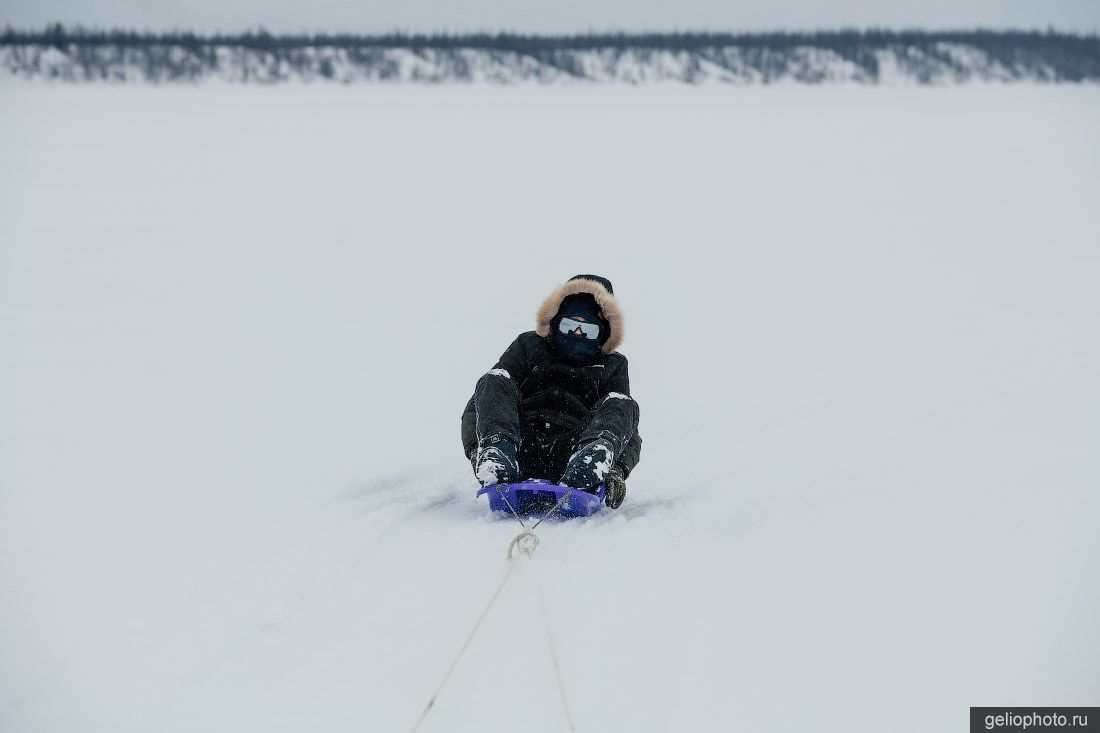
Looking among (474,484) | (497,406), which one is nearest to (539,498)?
(497,406)

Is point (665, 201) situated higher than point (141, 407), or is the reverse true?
point (665, 201)

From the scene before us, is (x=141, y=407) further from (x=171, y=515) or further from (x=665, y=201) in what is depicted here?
(x=665, y=201)

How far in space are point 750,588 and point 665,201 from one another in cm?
1218

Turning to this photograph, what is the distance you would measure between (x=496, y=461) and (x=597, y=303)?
984mm

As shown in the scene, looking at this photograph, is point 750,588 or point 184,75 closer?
point 750,588

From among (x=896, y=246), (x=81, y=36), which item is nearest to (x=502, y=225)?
(x=896, y=246)

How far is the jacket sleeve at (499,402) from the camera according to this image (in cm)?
321

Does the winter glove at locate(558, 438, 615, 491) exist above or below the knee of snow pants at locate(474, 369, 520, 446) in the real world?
below

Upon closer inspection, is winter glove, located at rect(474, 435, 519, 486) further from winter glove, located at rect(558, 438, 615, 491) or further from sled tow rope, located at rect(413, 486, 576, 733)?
winter glove, located at rect(558, 438, 615, 491)

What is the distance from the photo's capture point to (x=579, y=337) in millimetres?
3611

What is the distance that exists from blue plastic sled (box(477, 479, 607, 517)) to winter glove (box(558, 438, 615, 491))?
3 cm

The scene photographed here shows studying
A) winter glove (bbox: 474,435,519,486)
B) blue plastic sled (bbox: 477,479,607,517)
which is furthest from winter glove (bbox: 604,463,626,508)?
winter glove (bbox: 474,435,519,486)

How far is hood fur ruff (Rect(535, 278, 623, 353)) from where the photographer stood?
367 centimetres

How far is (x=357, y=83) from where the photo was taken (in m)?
26.5
